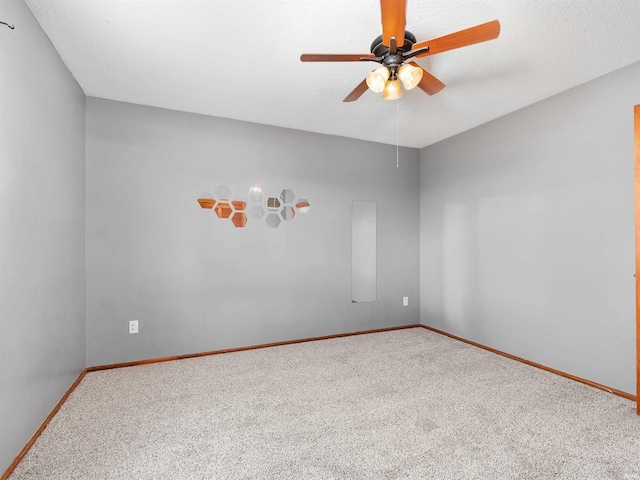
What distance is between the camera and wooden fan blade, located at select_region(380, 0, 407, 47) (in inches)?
56.6

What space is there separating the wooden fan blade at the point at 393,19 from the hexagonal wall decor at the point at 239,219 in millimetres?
2339

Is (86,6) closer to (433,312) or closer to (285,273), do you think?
(285,273)

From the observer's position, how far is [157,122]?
10.6 ft

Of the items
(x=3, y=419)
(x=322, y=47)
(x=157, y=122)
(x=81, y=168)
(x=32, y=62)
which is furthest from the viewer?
(x=157, y=122)

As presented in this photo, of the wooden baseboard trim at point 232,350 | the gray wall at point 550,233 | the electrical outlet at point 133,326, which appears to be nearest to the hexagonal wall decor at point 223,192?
the electrical outlet at point 133,326

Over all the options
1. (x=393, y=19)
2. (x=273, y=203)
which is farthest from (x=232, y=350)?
(x=393, y=19)

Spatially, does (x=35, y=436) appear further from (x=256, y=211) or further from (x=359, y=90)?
(x=359, y=90)

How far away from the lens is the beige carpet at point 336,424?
5.55 feet

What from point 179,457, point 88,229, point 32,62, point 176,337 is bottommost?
point 179,457

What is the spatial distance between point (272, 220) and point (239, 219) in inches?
14.5

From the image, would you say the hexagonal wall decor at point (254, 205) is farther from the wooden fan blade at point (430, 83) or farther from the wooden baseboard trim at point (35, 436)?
the wooden fan blade at point (430, 83)

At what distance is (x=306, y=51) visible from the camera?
227cm

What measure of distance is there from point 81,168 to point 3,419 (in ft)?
6.68

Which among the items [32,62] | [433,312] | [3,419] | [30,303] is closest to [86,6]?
[32,62]
